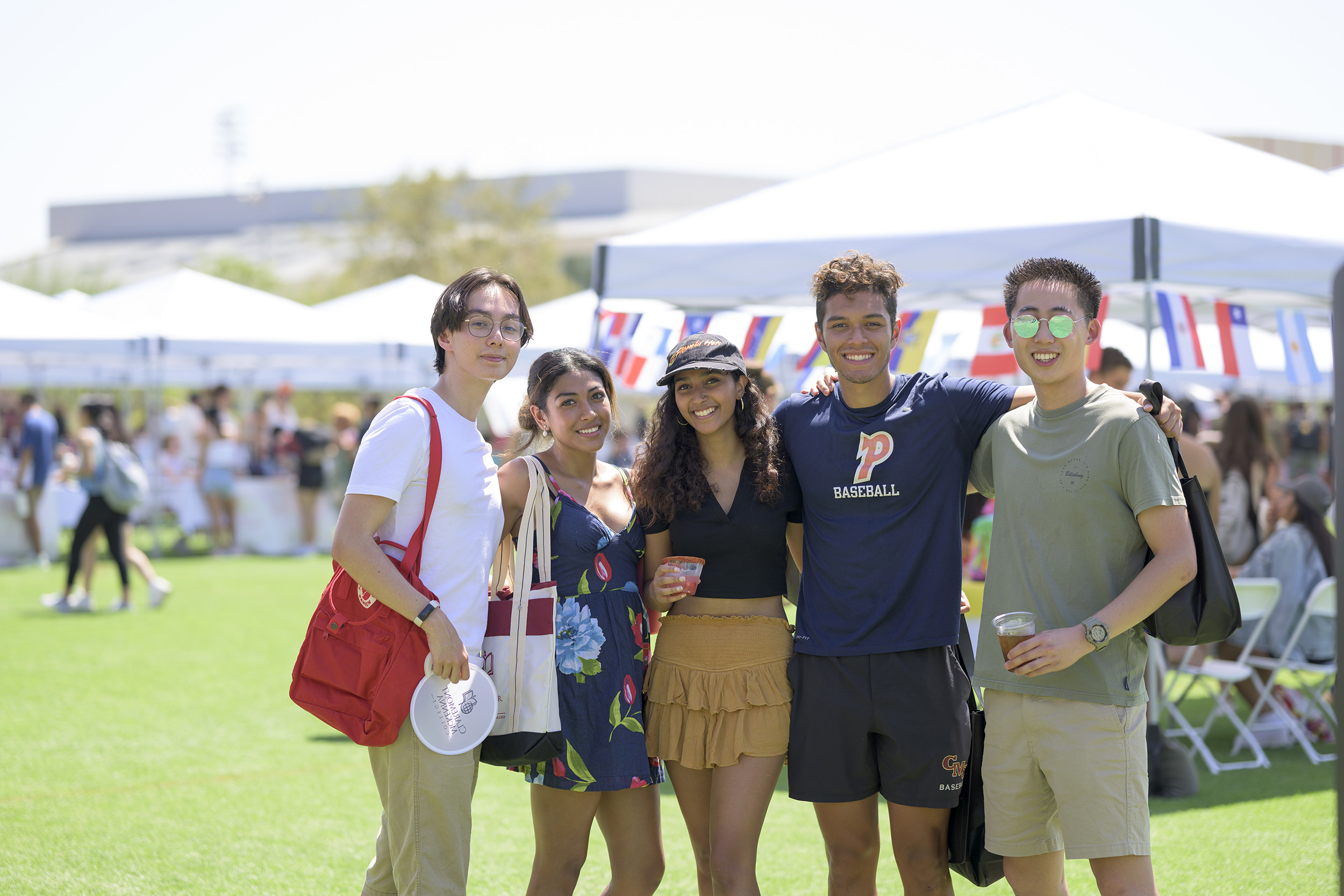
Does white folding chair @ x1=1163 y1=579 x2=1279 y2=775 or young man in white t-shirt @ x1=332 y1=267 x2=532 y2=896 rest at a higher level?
young man in white t-shirt @ x1=332 y1=267 x2=532 y2=896

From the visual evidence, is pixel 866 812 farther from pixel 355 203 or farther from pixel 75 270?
pixel 75 270

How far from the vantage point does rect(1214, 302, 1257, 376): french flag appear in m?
6.11

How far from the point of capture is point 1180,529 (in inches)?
109

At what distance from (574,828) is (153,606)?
9055 millimetres

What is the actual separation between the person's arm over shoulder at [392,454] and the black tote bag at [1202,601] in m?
1.87

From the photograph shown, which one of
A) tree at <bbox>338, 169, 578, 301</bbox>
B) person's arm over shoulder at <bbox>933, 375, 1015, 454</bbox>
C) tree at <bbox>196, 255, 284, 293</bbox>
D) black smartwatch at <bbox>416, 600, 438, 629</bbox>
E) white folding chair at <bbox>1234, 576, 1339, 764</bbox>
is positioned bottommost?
white folding chair at <bbox>1234, 576, 1339, 764</bbox>

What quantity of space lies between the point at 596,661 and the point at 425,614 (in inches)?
23.5

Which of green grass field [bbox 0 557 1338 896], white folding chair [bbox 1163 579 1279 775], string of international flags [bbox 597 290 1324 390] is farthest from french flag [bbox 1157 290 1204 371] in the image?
green grass field [bbox 0 557 1338 896]

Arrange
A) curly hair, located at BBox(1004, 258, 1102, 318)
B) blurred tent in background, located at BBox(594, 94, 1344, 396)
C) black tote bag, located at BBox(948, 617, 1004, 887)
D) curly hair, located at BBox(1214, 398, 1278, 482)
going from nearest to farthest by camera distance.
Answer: curly hair, located at BBox(1004, 258, 1102, 318) < black tote bag, located at BBox(948, 617, 1004, 887) < blurred tent in background, located at BBox(594, 94, 1344, 396) < curly hair, located at BBox(1214, 398, 1278, 482)

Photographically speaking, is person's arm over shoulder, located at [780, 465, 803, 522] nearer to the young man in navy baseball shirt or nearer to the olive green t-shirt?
the young man in navy baseball shirt

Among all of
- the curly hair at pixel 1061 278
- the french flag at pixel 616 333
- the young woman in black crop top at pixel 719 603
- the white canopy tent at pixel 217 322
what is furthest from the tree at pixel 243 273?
the curly hair at pixel 1061 278

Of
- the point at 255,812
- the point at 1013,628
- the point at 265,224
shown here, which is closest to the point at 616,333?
Result: the point at 255,812

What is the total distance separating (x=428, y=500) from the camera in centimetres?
296

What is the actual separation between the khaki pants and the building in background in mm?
38458
